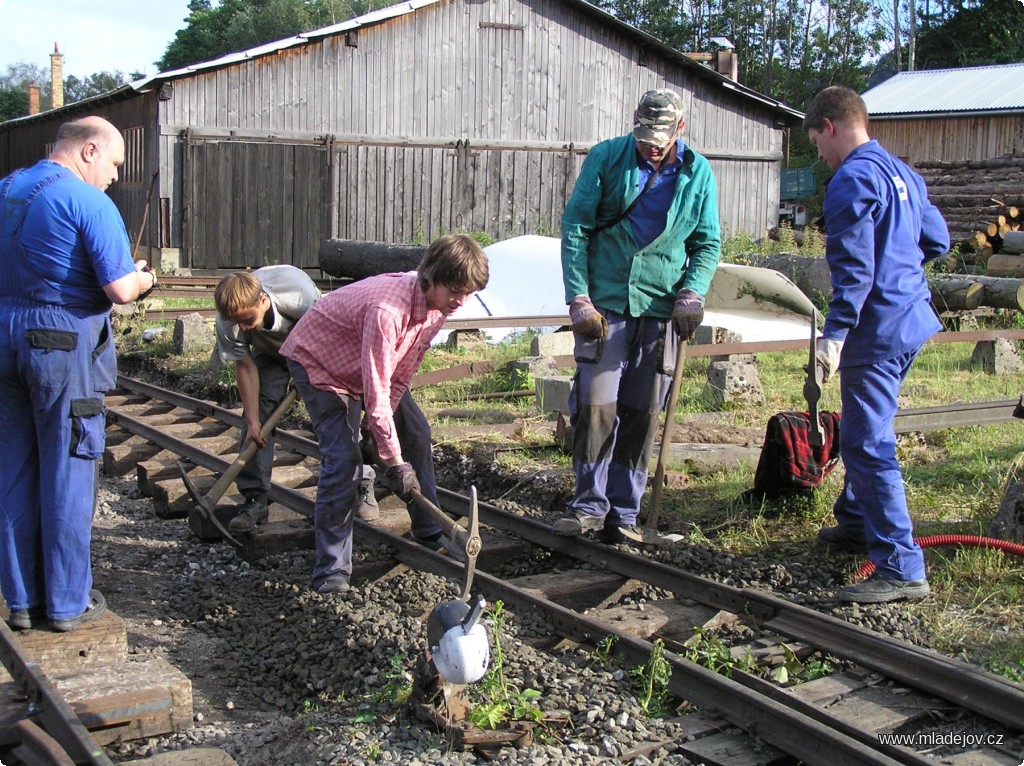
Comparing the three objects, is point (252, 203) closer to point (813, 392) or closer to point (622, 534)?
point (622, 534)

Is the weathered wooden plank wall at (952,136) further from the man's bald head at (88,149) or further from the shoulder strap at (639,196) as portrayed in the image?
the man's bald head at (88,149)

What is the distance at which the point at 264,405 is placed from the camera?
19.7 feet

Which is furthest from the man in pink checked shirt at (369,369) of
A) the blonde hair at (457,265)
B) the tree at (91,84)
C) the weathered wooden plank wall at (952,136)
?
the tree at (91,84)

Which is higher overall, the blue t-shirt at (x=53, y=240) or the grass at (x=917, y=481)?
the blue t-shirt at (x=53, y=240)

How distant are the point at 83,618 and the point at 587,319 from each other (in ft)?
8.57

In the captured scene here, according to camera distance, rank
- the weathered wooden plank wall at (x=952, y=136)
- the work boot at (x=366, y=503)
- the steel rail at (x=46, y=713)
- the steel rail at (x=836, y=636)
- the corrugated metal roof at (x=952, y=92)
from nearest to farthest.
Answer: the steel rail at (x=46, y=713), the steel rail at (x=836, y=636), the work boot at (x=366, y=503), the weathered wooden plank wall at (x=952, y=136), the corrugated metal roof at (x=952, y=92)

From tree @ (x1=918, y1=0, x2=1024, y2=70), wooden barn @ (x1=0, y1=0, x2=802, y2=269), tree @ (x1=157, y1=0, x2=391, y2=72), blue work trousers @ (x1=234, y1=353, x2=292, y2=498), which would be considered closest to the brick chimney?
tree @ (x1=157, y1=0, x2=391, y2=72)

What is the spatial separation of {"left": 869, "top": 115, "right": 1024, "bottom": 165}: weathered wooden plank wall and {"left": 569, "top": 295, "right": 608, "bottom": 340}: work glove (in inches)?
1111

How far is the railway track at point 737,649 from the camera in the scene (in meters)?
3.47

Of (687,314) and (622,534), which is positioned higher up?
(687,314)

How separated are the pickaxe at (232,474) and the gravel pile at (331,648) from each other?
6.7 inches

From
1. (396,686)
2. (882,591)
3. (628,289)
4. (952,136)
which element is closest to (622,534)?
(628,289)

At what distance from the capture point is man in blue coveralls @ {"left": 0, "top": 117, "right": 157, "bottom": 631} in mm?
4117

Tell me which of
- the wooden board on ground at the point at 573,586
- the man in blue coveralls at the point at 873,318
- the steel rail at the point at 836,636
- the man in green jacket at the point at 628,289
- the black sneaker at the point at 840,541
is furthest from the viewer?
the man in green jacket at the point at 628,289
